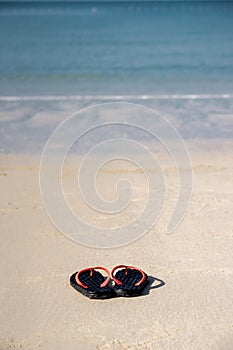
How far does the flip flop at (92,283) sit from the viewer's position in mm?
4590

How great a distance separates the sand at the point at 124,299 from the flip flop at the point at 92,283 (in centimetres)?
5

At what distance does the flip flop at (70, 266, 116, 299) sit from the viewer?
4590 millimetres

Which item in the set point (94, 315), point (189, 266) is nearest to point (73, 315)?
Result: point (94, 315)

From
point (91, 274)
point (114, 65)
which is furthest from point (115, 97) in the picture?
point (91, 274)

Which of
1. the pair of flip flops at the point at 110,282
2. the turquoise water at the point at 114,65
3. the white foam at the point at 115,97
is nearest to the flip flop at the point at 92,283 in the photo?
the pair of flip flops at the point at 110,282

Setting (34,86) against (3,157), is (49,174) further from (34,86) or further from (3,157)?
(34,86)

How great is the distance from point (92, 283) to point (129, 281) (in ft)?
0.94

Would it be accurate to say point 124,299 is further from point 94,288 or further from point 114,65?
point 114,65

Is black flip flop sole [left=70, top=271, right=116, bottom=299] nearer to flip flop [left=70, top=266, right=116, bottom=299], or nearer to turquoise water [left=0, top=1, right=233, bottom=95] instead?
flip flop [left=70, top=266, right=116, bottom=299]

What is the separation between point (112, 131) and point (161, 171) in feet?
8.59

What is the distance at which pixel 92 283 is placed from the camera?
4.71m

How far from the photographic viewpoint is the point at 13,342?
4098 millimetres

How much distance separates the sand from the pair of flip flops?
58mm

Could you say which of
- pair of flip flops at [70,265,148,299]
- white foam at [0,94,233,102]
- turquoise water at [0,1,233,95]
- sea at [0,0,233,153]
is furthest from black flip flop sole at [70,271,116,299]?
turquoise water at [0,1,233,95]
